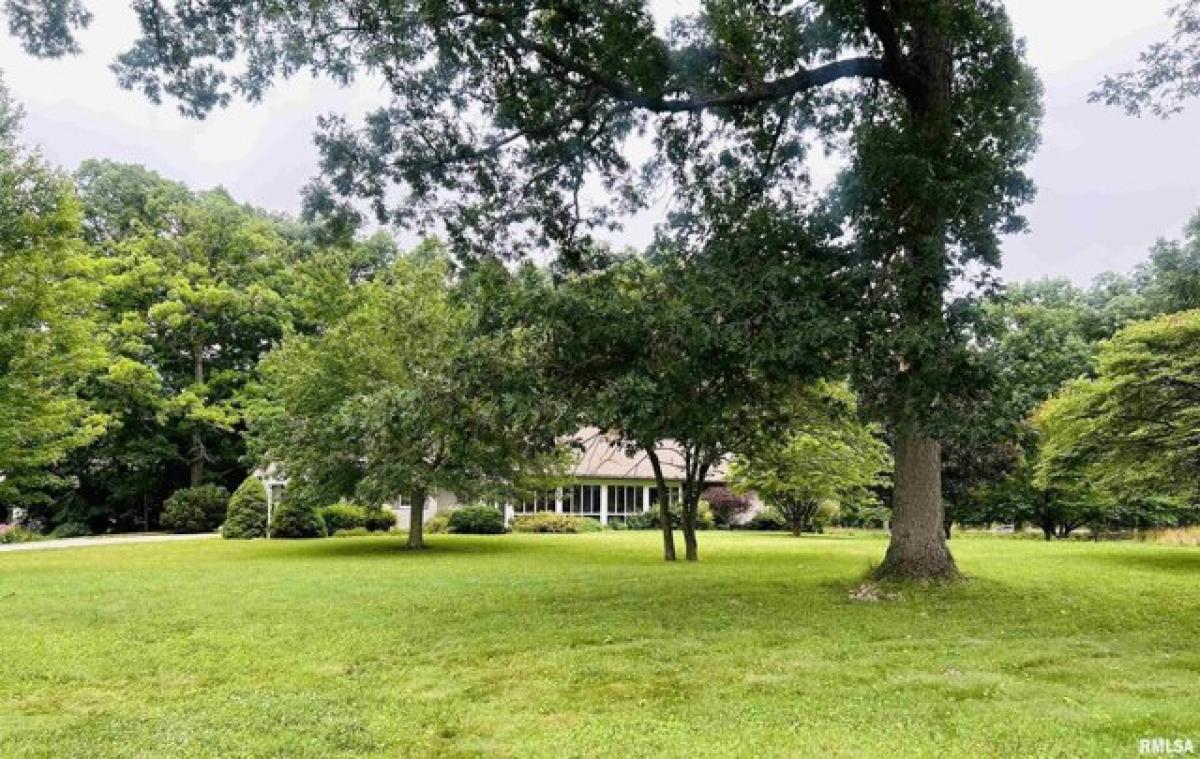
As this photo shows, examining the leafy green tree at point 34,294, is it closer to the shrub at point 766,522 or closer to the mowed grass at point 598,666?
the mowed grass at point 598,666

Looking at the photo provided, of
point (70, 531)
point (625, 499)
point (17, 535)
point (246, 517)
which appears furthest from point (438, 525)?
point (17, 535)

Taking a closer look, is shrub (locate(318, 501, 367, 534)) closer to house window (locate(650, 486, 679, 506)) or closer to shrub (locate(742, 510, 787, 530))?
house window (locate(650, 486, 679, 506))

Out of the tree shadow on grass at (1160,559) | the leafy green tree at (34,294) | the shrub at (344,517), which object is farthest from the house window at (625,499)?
the leafy green tree at (34,294)

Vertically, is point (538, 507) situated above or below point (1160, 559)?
above

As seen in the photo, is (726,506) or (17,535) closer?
(17,535)

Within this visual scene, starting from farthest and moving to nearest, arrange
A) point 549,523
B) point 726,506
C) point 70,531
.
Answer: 1. point 726,506
2. point 549,523
3. point 70,531

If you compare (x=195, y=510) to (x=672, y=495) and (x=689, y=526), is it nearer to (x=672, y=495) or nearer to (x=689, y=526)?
(x=672, y=495)

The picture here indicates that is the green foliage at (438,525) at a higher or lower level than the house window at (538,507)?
lower

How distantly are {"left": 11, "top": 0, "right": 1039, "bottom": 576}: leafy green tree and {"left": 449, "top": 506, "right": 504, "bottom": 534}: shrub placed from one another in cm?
1972

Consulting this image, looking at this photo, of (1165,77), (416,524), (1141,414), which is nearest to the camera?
(1165,77)

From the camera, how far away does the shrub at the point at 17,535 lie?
1103 inches

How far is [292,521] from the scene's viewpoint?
26.4 m

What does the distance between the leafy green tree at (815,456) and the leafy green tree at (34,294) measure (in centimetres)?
1536

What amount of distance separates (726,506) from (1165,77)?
1141 inches
